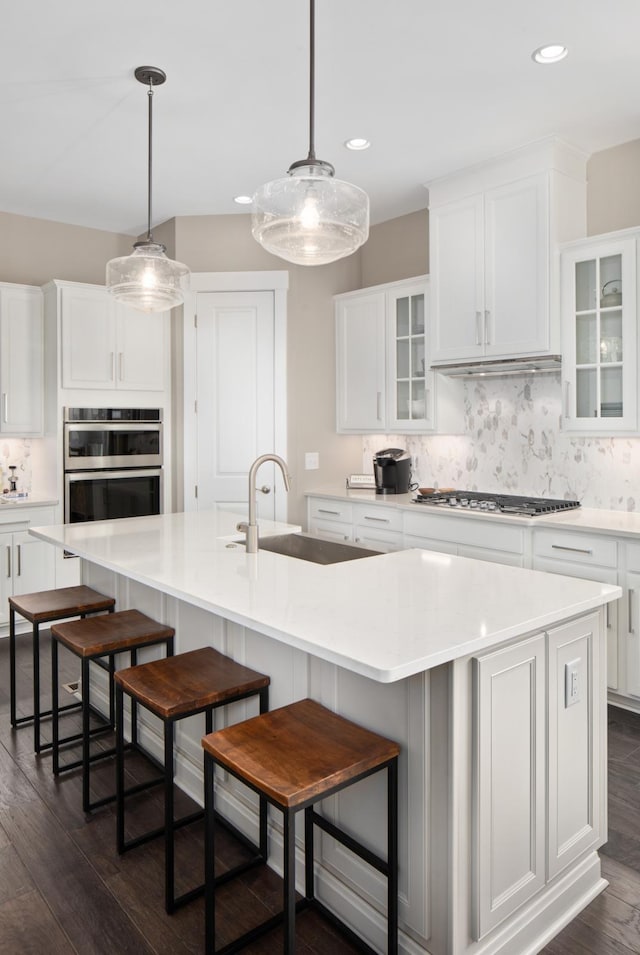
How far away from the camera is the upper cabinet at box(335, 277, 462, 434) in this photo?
172 inches

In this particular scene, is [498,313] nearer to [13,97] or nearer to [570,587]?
[570,587]

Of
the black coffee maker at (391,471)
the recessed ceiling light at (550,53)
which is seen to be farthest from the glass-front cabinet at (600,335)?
the black coffee maker at (391,471)

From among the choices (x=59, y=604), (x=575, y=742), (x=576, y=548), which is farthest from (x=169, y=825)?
(x=576, y=548)

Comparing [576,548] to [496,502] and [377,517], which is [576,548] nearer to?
[496,502]

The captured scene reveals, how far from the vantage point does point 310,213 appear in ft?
6.24

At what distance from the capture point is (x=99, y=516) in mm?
4582

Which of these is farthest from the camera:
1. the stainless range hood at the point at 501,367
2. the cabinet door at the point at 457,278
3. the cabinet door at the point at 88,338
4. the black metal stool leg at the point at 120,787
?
the cabinet door at the point at 88,338

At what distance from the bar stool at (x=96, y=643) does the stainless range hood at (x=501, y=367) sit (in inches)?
94.2

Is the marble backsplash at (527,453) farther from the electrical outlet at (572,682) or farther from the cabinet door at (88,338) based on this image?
the cabinet door at (88,338)

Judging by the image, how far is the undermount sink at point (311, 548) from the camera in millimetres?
2842

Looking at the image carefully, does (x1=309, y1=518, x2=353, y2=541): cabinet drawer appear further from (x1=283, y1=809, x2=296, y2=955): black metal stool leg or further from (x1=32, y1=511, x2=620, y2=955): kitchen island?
(x1=283, y1=809, x2=296, y2=955): black metal stool leg

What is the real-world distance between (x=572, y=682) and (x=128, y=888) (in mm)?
1452

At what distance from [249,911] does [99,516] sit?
3171mm

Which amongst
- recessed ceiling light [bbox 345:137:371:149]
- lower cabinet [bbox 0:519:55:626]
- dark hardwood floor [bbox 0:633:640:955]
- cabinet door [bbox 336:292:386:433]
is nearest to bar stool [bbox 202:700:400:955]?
dark hardwood floor [bbox 0:633:640:955]
